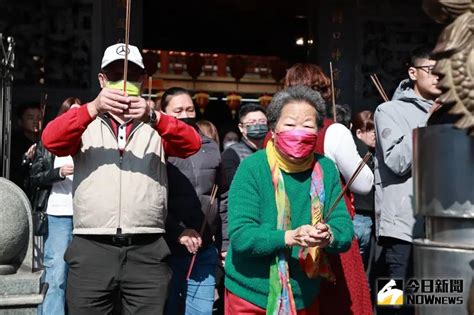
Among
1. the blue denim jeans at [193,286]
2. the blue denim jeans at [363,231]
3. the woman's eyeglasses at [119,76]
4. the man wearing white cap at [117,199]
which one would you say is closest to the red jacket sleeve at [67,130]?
the man wearing white cap at [117,199]

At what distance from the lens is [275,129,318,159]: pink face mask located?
316 centimetres

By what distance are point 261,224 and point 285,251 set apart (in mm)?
153

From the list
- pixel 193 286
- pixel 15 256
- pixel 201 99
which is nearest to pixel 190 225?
pixel 193 286

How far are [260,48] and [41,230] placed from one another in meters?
8.64

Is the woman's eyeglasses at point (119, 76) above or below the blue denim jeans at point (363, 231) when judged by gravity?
above

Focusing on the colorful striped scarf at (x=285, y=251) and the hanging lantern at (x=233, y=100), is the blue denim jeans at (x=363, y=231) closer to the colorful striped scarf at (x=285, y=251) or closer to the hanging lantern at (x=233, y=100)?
the colorful striped scarf at (x=285, y=251)

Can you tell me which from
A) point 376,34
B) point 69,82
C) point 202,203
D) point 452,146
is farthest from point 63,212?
point 376,34

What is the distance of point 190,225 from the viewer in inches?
181

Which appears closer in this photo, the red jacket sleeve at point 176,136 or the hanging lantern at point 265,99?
the red jacket sleeve at point 176,136

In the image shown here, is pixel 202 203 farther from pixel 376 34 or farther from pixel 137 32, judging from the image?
pixel 376 34

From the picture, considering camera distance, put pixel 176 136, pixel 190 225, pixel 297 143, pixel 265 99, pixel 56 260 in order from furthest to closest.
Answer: pixel 265 99
pixel 56 260
pixel 190 225
pixel 176 136
pixel 297 143

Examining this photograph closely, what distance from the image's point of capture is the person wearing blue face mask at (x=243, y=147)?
5.01 metres

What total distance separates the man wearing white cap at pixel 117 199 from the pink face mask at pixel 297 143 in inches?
29.7

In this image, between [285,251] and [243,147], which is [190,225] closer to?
[243,147]
